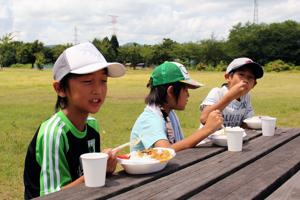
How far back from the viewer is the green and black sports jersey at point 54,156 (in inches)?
90.2

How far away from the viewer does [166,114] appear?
134 inches

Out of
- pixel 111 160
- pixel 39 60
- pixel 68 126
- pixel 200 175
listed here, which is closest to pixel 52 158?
pixel 68 126

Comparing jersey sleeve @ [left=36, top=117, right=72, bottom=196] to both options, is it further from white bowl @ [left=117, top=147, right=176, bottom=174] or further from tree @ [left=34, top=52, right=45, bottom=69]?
tree @ [left=34, top=52, right=45, bottom=69]

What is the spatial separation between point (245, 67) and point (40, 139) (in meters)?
2.40

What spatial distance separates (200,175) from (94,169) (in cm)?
59

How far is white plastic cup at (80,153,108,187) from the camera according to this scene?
6.54 ft

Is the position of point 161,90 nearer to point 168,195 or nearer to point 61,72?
point 61,72

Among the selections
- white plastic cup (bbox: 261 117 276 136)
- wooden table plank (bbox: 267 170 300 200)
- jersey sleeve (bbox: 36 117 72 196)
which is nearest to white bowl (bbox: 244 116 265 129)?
white plastic cup (bbox: 261 117 276 136)

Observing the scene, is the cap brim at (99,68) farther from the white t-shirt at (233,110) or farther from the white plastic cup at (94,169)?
the white t-shirt at (233,110)

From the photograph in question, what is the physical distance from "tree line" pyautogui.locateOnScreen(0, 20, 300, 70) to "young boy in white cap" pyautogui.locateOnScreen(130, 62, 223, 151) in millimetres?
63724

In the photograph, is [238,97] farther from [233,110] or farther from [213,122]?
[213,122]

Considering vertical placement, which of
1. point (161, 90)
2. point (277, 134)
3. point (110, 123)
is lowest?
point (110, 123)

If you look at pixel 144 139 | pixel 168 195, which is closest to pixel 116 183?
pixel 168 195

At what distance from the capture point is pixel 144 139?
3084mm
